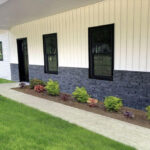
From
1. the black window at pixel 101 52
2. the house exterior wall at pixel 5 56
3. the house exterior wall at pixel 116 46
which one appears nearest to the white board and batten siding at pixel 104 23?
the house exterior wall at pixel 116 46

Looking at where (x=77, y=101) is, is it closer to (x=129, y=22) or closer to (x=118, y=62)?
(x=118, y=62)

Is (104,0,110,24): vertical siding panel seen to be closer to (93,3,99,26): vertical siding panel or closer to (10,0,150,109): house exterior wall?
(10,0,150,109): house exterior wall

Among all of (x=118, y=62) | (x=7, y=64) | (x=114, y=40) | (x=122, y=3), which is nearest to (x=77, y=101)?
(x=118, y=62)

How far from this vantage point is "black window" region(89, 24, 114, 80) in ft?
16.5

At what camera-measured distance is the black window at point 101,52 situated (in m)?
5.02

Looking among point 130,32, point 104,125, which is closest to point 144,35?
point 130,32

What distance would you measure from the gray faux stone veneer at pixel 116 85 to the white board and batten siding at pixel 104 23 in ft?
0.67

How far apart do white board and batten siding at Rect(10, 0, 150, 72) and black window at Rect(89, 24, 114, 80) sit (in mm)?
162

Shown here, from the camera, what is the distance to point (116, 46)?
481cm

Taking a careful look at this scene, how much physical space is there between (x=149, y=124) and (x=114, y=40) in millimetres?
2382

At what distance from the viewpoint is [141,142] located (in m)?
2.87

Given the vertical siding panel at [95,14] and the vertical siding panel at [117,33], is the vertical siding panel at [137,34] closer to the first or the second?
the vertical siding panel at [117,33]

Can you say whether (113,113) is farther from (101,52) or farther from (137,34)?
(137,34)

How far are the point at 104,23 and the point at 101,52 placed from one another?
857mm
